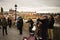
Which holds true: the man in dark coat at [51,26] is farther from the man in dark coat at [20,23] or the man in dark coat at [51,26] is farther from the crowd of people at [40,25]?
the man in dark coat at [20,23]

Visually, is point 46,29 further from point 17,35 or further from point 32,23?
point 17,35

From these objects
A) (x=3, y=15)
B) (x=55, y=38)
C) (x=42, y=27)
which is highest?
(x=3, y=15)

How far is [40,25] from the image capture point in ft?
7.75

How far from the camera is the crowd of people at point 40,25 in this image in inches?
91.9

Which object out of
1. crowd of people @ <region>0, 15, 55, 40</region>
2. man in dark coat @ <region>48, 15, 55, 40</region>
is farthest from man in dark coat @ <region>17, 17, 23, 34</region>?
man in dark coat @ <region>48, 15, 55, 40</region>

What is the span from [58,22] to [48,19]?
0.15 meters

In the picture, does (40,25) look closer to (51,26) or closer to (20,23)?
(51,26)

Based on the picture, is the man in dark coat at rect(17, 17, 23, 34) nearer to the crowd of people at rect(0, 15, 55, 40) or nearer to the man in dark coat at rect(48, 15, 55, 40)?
the crowd of people at rect(0, 15, 55, 40)

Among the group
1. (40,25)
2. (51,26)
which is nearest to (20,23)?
(40,25)

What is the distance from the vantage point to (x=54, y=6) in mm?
2340

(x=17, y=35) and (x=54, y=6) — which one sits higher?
(x=54, y=6)

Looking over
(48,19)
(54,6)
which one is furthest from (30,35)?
(54,6)

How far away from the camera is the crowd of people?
2.33 metres

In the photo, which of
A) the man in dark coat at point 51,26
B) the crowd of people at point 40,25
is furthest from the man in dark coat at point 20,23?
the man in dark coat at point 51,26
